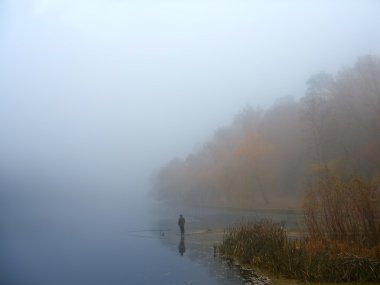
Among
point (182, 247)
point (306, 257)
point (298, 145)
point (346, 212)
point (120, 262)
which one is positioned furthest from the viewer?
point (298, 145)

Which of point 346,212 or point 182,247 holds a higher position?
point 346,212

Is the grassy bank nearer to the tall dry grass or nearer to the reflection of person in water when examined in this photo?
the tall dry grass

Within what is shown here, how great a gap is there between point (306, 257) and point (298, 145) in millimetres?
60216

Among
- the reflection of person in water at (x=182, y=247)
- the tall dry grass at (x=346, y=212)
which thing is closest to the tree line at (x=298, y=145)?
the reflection of person in water at (x=182, y=247)

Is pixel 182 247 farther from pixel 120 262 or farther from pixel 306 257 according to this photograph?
pixel 306 257

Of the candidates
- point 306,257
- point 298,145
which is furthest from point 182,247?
point 298,145

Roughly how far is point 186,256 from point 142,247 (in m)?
6.66

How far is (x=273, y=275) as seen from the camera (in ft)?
66.7

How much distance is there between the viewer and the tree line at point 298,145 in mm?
60250

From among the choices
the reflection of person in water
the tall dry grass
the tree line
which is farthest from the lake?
the tree line

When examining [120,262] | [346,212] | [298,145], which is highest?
[298,145]

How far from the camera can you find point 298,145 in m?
77.7

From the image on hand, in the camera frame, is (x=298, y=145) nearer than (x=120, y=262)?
No

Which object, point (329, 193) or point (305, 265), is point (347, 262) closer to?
point (305, 265)
